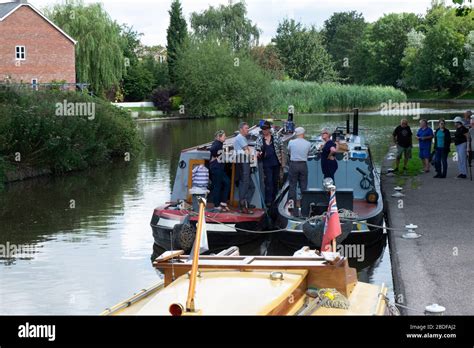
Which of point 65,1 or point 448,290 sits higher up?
point 65,1

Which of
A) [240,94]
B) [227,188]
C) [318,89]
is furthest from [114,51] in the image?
[227,188]

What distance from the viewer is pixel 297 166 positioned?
1939cm

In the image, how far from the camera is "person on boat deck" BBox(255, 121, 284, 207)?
2006 cm

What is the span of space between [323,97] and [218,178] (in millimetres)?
64152

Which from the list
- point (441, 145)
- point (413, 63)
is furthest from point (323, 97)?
point (441, 145)

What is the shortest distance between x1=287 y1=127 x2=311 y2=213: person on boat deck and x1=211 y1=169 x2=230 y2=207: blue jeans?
1454 mm

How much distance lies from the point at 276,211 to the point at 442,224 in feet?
13.1

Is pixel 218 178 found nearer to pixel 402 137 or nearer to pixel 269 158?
pixel 269 158

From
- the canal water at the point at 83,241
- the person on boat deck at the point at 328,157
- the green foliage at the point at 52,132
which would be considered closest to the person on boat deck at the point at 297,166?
the person on boat deck at the point at 328,157

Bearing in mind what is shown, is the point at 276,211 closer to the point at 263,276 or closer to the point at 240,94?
the point at 263,276

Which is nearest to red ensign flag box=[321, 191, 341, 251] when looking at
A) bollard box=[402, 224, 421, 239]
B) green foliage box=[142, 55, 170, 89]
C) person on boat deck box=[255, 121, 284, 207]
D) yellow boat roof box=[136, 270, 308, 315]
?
yellow boat roof box=[136, 270, 308, 315]

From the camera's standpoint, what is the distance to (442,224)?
58.4ft
